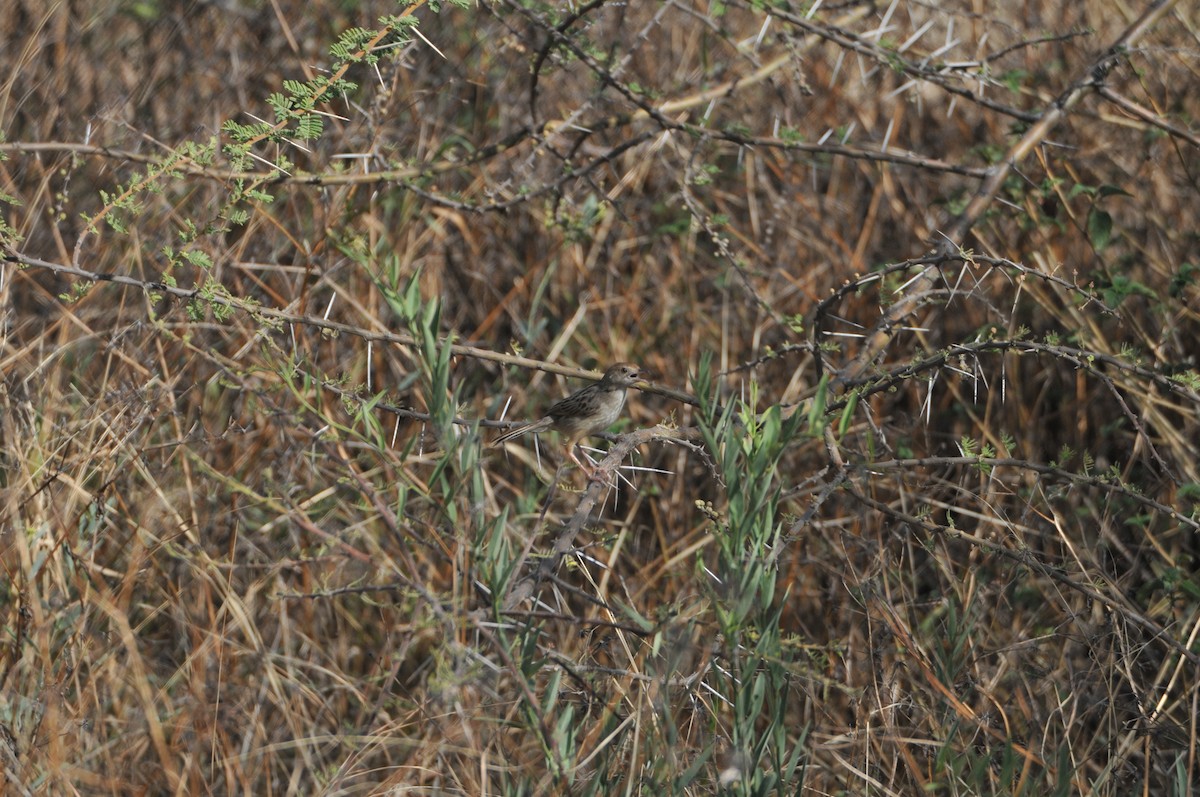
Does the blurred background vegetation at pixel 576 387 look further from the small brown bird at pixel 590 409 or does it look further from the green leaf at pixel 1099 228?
the small brown bird at pixel 590 409

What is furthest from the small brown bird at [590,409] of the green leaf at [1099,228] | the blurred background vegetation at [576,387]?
the green leaf at [1099,228]

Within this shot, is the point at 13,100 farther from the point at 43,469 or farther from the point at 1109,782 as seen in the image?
the point at 1109,782

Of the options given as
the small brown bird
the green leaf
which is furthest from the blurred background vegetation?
the small brown bird

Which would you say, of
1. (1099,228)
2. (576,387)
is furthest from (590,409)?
(1099,228)

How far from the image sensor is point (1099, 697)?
3.51 m

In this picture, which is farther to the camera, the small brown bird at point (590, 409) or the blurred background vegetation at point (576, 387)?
the small brown bird at point (590, 409)

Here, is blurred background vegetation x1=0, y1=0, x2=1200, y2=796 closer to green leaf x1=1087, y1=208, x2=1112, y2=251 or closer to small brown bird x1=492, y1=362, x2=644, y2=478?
green leaf x1=1087, y1=208, x2=1112, y2=251

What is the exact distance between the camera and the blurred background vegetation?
2873 mm

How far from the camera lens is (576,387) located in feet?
18.2

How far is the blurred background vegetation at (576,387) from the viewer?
2873 mm

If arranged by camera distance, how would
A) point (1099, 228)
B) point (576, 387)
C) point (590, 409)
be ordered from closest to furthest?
point (1099, 228), point (590, 409), point (576, 387)

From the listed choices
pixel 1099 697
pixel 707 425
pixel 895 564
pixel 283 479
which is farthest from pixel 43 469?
pixel 1099 697

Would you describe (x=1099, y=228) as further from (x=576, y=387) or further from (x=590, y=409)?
(x=576, y=387)

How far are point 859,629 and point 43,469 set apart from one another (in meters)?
2.72
